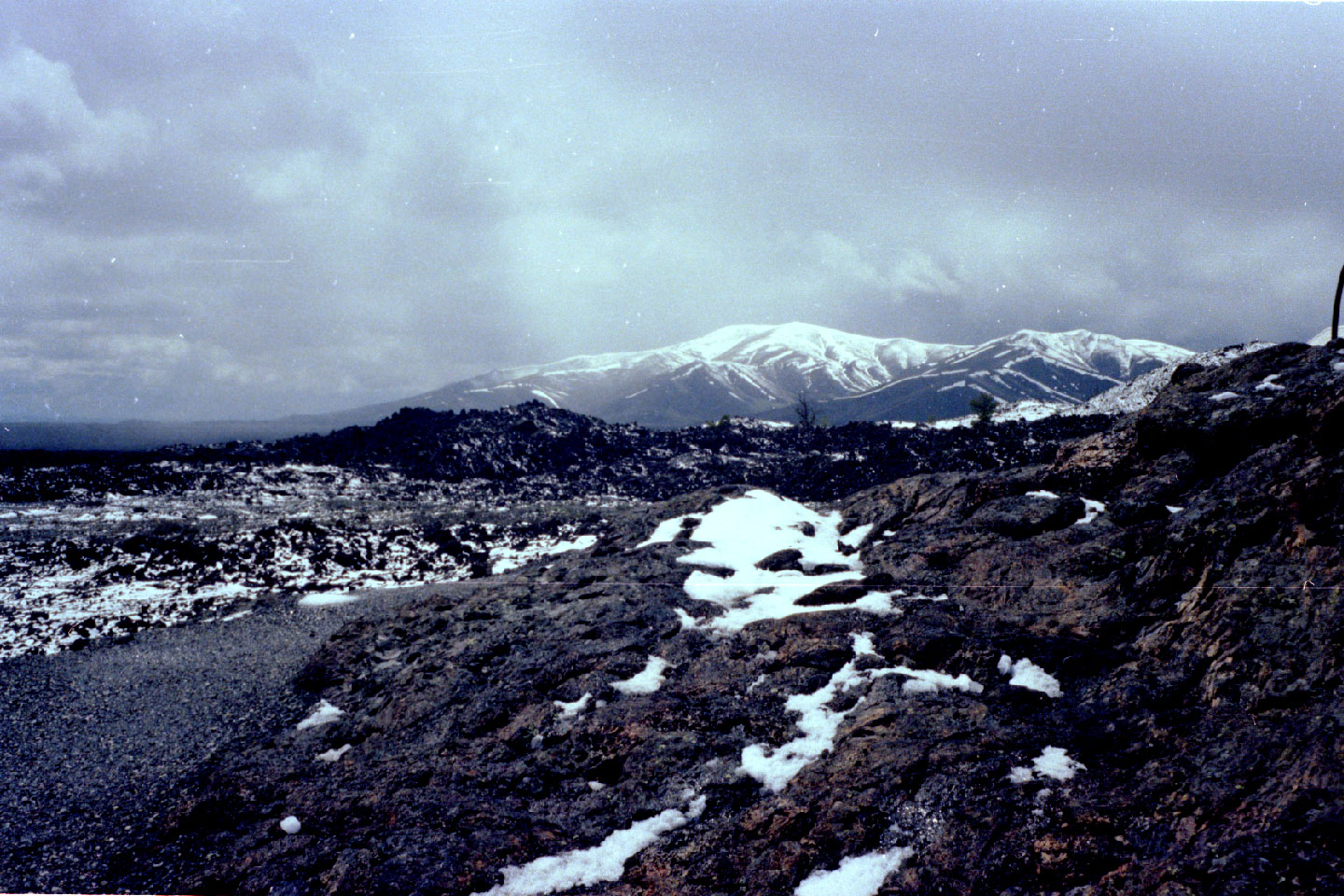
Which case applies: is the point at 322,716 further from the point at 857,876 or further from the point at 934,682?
the point at 934,682

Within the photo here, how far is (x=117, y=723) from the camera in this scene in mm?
12148

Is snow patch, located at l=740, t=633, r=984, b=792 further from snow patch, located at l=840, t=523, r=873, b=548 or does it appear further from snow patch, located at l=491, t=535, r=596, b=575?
snow patch, located at l=491, t=535, r=596, b=575

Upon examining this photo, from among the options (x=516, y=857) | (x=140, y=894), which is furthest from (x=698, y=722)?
(x=140, y=894)

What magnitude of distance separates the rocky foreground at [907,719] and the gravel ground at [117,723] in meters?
0.79

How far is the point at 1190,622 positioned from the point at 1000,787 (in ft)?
12.3

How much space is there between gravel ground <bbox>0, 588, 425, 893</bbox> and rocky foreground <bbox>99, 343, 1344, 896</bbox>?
795mm

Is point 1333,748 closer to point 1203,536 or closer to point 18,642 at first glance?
point 1203,536

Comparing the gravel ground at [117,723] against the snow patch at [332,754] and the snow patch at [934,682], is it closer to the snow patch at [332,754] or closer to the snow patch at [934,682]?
the snow patch at [332,754]

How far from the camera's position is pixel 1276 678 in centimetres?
608

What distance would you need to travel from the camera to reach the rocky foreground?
536 cm

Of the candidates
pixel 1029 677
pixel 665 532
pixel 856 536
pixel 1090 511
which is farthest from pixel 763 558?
pixel 1029 677

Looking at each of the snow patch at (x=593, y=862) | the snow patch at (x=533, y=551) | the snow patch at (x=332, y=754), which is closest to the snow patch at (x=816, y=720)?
the snow patch at (x=593, y=862)

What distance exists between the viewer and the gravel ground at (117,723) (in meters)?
8.70

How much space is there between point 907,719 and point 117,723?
47.5ft
